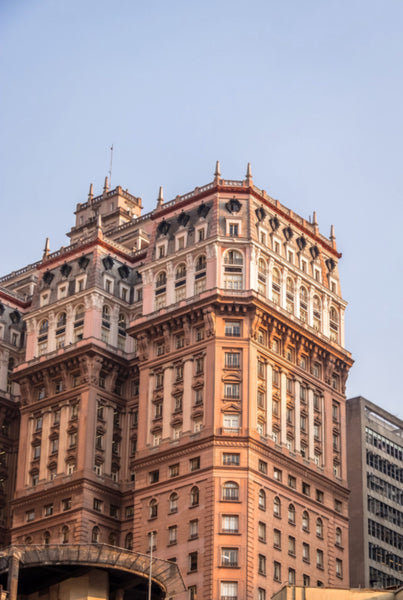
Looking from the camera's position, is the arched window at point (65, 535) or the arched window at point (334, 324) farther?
the arched window at point (334, 324)

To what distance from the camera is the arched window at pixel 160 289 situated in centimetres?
18400

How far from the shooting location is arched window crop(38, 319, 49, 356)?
19275 centimetres

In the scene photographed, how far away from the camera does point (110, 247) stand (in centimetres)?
19688

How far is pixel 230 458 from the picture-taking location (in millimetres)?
167125

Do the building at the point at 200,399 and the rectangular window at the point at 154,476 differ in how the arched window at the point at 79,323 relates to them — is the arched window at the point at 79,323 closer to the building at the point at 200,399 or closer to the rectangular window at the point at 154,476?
the building at the point at 200,399

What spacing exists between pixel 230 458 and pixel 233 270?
25.4m

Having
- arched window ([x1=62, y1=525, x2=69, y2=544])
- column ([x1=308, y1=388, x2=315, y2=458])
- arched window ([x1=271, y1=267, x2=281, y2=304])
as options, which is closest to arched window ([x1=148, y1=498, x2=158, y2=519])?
arched window ([x1=62, y1=525, x2=69, y2=544])

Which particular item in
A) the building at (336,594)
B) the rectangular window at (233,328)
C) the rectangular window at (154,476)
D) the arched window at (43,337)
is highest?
the arched window at (43,337)

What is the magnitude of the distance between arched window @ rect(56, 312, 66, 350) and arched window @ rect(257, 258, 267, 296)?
92.9ft

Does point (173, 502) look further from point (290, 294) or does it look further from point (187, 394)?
point (290, 294)

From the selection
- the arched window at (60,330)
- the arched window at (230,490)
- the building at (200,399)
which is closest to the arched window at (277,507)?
the building at (200,399)

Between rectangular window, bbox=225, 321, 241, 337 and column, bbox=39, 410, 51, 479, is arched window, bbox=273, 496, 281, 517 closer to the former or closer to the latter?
rectangular window, bbox=225, 321, 241, 337

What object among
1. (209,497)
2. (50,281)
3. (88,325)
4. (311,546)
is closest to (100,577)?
(209,497)

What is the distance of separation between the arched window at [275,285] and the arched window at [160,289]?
13.9m
